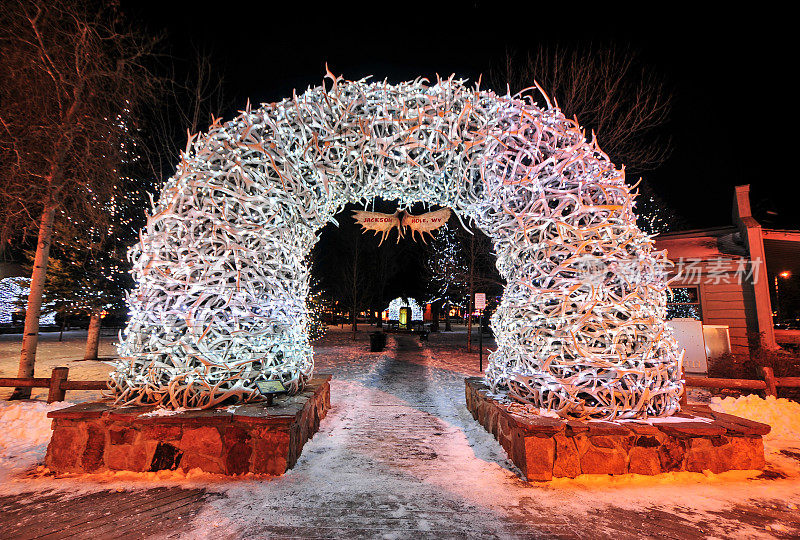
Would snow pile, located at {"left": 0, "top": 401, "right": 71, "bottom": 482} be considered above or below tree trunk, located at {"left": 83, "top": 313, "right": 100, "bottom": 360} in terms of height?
below

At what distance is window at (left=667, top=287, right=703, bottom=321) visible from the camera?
33.2 ft

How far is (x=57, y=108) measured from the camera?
6.73 metres

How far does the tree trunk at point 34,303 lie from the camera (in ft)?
21.3

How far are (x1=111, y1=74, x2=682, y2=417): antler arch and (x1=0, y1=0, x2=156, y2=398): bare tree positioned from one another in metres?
4.61

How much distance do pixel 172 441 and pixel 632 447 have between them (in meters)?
4.38

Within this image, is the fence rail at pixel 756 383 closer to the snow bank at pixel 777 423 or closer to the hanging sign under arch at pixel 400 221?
the snow bank at pixel 777 423

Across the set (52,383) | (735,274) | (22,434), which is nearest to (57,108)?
(52,383)

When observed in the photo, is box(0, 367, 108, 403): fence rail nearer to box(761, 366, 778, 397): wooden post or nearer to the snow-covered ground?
the snow-covered ground

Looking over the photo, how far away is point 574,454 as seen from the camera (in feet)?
11.0

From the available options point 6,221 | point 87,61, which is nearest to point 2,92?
point 87,61

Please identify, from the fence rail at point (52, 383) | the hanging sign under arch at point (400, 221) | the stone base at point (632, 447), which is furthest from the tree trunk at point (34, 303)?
the stone base at point (632, 447)

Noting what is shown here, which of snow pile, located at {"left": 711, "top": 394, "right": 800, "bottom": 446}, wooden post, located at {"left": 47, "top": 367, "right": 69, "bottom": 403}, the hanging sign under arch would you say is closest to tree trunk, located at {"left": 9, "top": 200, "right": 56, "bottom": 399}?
wooden post, located at {"left": 47, "top": 367, "right": 69, "bottom": 403}

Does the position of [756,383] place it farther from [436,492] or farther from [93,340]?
[93,340]

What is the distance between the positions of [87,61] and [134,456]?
732 centimetres
